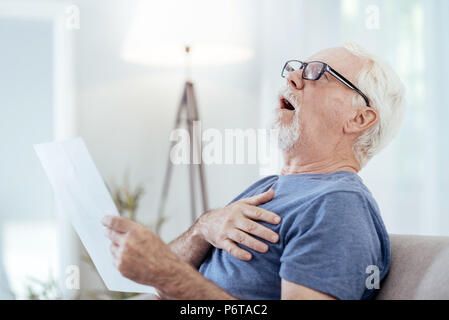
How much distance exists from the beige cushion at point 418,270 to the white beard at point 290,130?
36cm

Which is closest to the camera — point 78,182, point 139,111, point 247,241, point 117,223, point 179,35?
point 117,223

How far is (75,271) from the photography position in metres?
2.88

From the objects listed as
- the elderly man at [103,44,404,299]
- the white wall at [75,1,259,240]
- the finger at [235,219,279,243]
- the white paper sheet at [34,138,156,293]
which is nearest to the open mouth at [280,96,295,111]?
the elderly man at [103,44,404,299]

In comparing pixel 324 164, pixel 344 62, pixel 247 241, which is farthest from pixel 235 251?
pixel 344 62

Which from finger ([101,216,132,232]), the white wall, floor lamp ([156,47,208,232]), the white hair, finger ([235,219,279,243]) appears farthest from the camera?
the white wall

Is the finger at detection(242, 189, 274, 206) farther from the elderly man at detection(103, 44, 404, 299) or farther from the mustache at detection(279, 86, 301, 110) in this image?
the mustache at detection(279, 86, 301, 110)

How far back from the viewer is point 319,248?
998 mm

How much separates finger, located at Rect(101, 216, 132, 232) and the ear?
650mm

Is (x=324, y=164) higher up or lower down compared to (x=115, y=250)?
higher up

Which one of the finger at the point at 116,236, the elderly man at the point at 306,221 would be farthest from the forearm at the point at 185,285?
the finger at the point at 116,236

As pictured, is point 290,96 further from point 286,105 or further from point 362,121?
point 362,121

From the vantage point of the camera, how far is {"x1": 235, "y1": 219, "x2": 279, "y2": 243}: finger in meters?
1.10

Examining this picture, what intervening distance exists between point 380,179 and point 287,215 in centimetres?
105

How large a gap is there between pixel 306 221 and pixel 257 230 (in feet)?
0.41
